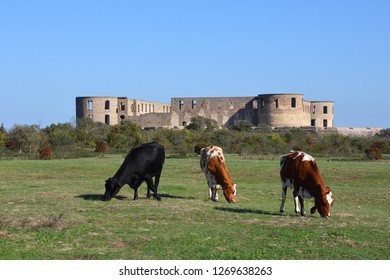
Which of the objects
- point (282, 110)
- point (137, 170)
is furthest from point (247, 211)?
point (282, 110)

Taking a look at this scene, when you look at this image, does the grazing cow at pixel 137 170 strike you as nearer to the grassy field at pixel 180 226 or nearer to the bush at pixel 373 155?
the grassy field at pixel 180 226

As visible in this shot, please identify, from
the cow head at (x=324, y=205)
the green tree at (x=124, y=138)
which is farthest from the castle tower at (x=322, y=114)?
the cow head at (x=324, y=205)

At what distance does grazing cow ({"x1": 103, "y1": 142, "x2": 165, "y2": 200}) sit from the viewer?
15.1 metres

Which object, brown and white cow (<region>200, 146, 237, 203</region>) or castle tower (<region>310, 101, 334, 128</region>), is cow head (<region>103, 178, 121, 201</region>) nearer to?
brown and white cow (<region>200, 146, 237, 203</region>)

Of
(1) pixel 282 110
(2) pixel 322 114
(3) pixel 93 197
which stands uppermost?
(1) pixel 282 110

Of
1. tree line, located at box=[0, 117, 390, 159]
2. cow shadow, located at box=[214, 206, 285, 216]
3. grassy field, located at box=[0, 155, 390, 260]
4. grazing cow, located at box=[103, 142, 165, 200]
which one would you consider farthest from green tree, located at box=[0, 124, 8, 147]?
cow shadow, located at box=[214, 206, 285, 216]

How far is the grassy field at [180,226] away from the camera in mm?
9375

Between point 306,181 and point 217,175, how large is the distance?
312cm

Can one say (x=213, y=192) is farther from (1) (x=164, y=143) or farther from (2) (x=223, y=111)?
(2) (x=223, y=111)

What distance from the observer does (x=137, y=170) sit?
604 inches

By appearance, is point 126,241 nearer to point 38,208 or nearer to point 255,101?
point 38,208

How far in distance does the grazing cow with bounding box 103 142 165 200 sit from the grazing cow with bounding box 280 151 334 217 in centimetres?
345

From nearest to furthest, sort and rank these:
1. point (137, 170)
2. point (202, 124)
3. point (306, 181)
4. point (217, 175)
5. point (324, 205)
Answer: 1. point (324, 205)
2. point (306, 181)
3. point (137, 170)
4. point (217, 175)
5. point (202, 124)

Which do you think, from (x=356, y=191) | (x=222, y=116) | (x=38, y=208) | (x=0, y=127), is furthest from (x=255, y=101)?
(x=38, y=208)
